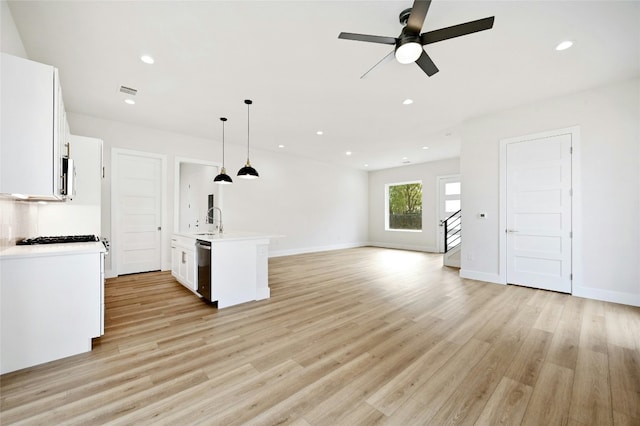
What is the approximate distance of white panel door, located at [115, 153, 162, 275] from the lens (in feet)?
16.3

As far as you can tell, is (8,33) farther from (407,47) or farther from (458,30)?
(458,30)

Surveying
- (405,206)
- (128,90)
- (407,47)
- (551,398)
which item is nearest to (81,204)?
(128,90)

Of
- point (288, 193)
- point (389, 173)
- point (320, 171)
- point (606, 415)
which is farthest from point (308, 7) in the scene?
point (389, 173)

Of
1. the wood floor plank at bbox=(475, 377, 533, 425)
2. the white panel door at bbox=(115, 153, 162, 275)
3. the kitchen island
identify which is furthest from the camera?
the white panel door at bbox=(115, 153, 162, 275)

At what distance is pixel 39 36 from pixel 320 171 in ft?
21.6

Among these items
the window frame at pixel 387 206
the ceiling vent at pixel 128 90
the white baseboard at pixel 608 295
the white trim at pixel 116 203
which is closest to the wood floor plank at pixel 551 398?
the white baseboard at pixel 608 295

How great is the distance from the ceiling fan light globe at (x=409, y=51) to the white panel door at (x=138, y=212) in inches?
203

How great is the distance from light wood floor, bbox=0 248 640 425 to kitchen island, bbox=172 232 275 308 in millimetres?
188

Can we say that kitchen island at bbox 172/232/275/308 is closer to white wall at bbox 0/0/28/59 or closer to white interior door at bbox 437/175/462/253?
white wall at bbox 0/0/28/59

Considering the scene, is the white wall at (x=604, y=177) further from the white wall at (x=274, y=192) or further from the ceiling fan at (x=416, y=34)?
the white wall at (x=274, y=192)

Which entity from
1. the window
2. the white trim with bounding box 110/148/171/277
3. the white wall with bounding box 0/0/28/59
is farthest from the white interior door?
the white wall with bounding box 0/0/28/59

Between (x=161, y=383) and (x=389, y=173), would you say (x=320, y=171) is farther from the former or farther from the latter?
(x=161, y=383)

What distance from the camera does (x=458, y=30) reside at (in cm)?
200

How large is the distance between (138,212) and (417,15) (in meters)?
5.65
